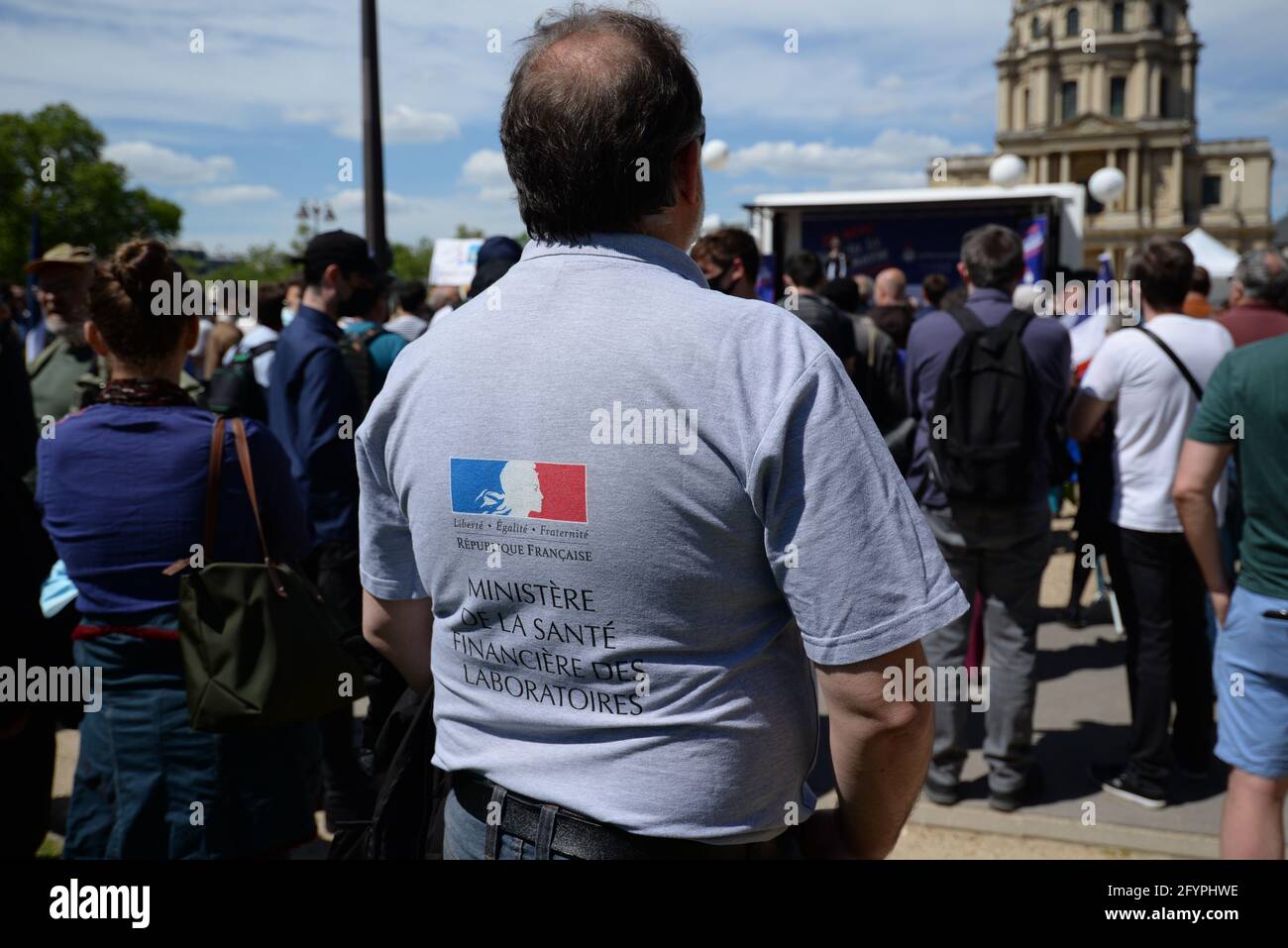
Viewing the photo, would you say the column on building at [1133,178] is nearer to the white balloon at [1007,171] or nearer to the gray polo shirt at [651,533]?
the white balloon at [1007,171]

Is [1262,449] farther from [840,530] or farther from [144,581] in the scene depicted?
[144,581]

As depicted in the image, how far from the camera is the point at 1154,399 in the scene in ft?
14.4

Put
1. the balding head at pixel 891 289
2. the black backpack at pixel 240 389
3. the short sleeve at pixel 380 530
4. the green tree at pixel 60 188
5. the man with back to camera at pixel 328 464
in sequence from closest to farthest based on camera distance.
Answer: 1. the short sleeve at pixel 380 530
2. the man with back to camera at pixel 328 464
3. the black backpack at pixel 240 389
4. the balding head at pixel 891 289
5. the green tree at pixel 60 188

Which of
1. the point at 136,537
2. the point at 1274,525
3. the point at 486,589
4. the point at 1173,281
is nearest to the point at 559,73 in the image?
the point at 486,589

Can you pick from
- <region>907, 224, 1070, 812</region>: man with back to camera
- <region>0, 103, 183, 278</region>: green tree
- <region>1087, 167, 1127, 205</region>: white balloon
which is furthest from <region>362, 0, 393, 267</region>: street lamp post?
<region>0, 103, 183, 278</region>: green tree

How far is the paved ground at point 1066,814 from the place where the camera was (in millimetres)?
4133

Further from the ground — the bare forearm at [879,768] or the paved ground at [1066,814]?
the bare forearm at [879,768]

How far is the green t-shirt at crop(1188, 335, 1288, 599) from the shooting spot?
9.34 feet

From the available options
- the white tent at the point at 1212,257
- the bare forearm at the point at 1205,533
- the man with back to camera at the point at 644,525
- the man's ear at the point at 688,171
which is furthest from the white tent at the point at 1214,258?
the man with back to camera at the point at 644,525

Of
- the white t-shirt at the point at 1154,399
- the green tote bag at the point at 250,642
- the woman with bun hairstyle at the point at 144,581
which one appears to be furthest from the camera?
the white t-shirt at the point at 1154,399

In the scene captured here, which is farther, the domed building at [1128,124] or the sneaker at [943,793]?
the domed building at [1128,124]

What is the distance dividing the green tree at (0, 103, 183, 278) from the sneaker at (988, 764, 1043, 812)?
5900cm
